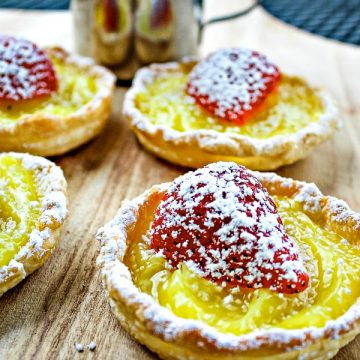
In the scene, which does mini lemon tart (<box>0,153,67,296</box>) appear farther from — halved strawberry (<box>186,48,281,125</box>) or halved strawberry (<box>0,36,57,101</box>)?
halved strawberry (<box>186,48,281,125</box>)

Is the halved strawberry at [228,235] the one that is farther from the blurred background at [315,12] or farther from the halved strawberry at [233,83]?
the blurred background at [315,12]

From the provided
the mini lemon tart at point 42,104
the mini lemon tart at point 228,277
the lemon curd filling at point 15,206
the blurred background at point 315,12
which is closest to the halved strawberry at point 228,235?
the mini lemon tart at point 228,277

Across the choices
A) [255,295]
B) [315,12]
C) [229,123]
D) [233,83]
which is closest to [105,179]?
[229,123]

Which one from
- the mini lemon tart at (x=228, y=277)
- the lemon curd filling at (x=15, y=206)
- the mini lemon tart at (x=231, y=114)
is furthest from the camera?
the mini lemon tart at (x=231, y=114)

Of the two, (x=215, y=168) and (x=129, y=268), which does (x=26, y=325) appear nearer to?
(x=129, y=268)

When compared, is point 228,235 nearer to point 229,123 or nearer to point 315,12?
point 229,123

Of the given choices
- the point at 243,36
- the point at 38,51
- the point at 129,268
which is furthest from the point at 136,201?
the point at 243,36
